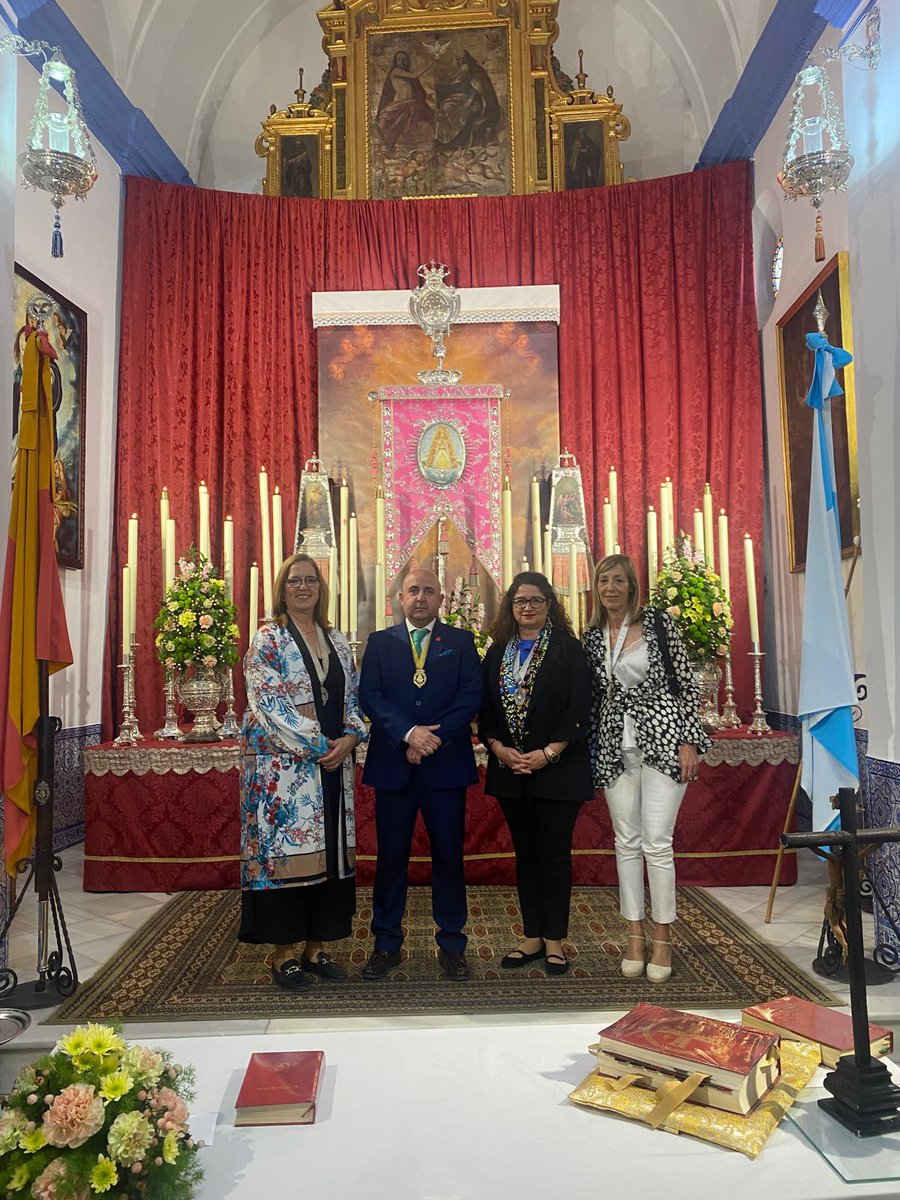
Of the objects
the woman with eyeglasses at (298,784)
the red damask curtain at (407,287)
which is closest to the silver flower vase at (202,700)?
the red damask curtain at (407,287)

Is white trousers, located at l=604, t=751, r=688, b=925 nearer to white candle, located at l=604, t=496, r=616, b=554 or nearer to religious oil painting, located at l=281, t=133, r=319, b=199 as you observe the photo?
white candle, located at l=604, t=496, r=616, b=554

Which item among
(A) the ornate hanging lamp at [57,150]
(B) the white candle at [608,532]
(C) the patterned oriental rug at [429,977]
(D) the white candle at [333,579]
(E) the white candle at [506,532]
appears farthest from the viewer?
(D) the white candle at [333,579]

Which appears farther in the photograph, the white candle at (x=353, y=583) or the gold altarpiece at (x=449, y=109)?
the gold altarpiece at (x=449, y=109)

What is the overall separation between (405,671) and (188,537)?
146 inches

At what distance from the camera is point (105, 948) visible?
13.1 feet

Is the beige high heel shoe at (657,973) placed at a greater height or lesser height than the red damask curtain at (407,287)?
lesser

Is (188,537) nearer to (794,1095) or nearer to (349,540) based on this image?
(349,540)

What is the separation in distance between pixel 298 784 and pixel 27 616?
4.11 ft

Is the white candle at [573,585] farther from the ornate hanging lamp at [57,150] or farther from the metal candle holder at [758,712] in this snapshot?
the ornate hanging lamp at [57,150]

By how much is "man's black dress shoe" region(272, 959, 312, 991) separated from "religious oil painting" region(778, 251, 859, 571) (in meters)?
3.54

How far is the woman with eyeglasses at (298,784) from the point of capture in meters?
3.38

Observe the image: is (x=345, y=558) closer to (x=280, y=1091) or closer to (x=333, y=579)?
(x=333, y=579)

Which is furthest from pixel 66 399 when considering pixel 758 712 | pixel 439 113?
pixel 758 712

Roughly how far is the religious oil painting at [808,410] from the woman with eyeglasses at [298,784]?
9.88 feet
